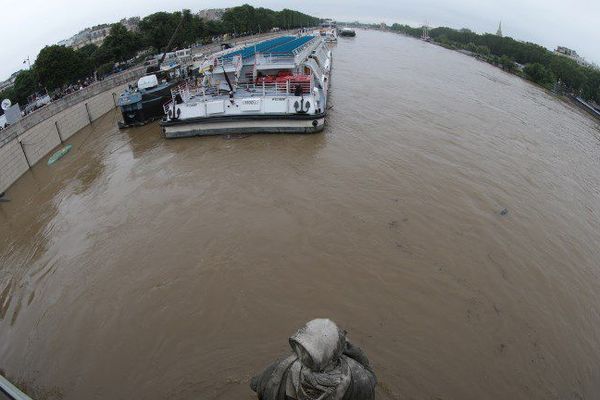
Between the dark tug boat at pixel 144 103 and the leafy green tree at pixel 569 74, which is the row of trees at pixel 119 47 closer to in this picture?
the dark tug boat at pixel 144 103

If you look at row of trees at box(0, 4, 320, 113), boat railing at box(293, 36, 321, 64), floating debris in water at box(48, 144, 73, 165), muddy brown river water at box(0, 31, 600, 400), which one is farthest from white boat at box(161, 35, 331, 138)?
row of trees at box(0, 4, 320, 113)

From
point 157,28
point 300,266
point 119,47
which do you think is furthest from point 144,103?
point 157,28

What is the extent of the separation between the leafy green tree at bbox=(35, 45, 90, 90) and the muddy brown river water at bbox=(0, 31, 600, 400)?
59.6 ft

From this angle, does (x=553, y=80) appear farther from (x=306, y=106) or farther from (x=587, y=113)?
(x=306, y=106)

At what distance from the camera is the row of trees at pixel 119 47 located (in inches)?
1187

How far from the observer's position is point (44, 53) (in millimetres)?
29797

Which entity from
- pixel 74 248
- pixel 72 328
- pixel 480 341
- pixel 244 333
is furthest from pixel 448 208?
pixel 74 248

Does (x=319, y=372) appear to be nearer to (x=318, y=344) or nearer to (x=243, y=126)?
(x=318, y=344)

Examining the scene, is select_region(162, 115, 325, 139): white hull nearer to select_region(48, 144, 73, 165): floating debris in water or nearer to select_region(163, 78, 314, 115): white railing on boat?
select_region(163, 78, 314, 115): white railing on boat

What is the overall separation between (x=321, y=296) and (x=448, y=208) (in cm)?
552

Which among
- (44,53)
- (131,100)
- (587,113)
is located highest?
(44,53)

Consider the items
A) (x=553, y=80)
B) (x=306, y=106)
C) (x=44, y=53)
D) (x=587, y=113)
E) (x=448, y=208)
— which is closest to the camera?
(x=448, y=208)

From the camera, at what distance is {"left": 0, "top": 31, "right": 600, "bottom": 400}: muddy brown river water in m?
6.25

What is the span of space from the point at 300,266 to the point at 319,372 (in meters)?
6.74
